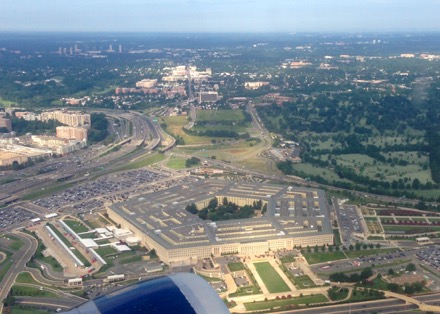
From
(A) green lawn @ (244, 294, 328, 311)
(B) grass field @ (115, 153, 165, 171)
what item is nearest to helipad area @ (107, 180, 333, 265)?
(A) green lawn @ (244, 294, 328, 311)

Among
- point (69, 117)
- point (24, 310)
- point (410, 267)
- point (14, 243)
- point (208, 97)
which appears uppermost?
point (208, 97)

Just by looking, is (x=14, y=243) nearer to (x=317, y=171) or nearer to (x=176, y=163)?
(x=176, y=163)

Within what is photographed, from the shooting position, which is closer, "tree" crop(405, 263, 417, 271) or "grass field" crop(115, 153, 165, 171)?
"tree" crop(405, 263, 417, 271)

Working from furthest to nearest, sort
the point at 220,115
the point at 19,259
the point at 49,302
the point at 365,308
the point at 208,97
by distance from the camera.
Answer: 1. the point at 208,97
2. the point at 220,115
3. the point at 19,259
4. the point at 49,302
5. the point at 365,308

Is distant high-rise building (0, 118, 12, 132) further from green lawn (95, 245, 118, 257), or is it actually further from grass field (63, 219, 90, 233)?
green lawn (95, 245, 118, 257)

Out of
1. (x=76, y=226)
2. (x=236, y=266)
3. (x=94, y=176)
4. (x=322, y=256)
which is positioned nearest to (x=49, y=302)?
(x=236, y=266)
